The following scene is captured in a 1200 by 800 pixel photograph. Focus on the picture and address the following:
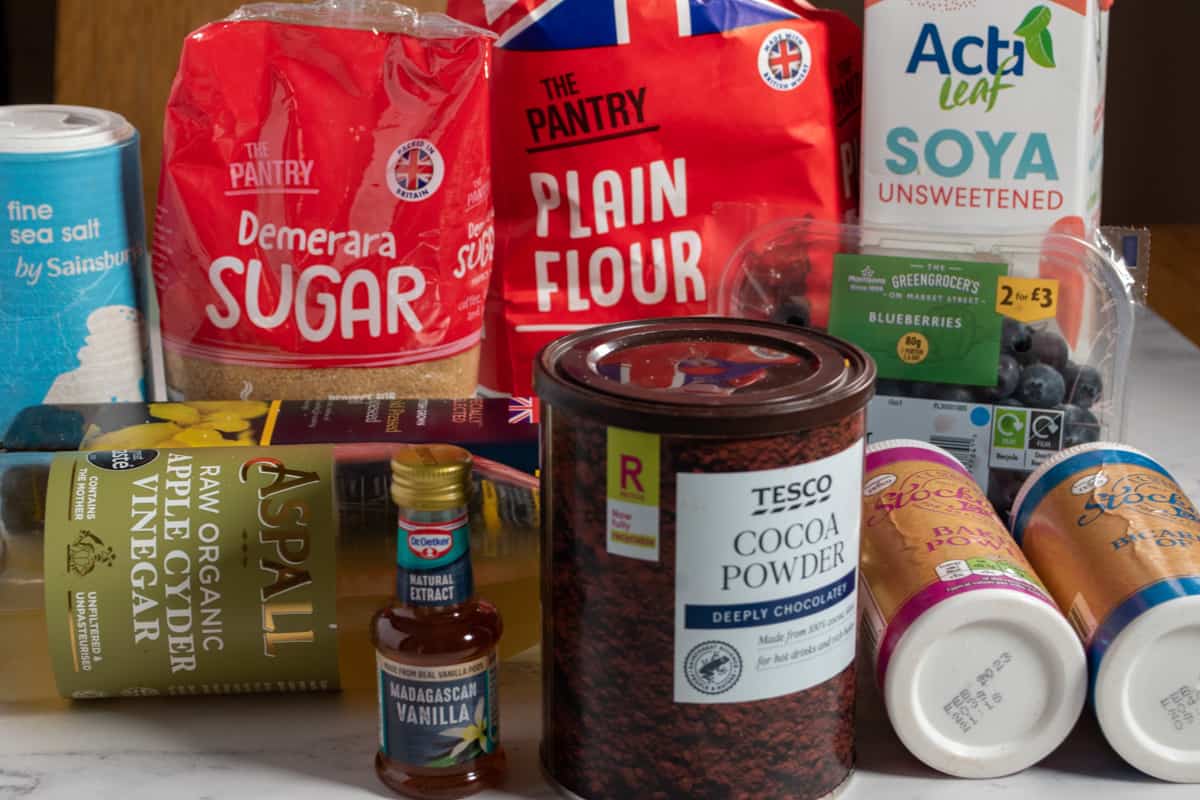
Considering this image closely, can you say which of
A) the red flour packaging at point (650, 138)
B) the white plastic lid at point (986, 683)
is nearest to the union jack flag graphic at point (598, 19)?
the red flour packaging at point (650, 138)

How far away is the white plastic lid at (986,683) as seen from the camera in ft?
2.42

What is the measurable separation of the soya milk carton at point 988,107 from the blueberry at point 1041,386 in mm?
136

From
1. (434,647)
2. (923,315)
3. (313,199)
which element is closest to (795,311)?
(923,315)

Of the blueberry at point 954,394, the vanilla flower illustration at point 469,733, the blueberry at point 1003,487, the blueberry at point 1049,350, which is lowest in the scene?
the vanilla flower illustration at point 469,733

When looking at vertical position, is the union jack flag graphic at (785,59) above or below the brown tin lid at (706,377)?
above

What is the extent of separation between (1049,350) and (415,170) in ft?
1.56

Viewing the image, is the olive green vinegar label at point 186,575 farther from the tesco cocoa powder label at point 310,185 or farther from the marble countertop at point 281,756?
the tesco cocoa powder label at point 310,185

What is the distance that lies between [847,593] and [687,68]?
570 mm

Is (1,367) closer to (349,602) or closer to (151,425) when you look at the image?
(151,425)

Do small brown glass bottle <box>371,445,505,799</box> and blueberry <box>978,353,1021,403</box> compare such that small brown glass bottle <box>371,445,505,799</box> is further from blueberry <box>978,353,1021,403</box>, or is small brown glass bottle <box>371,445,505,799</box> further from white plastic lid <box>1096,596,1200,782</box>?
blueberry <box>978,353,1021,403</box>

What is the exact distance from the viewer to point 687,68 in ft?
→ 3.82

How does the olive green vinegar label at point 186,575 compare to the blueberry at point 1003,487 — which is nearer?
the olive green vinegar label at point 186,575

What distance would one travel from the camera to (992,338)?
1.02 metres

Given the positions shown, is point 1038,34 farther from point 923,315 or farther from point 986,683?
point 986,683
